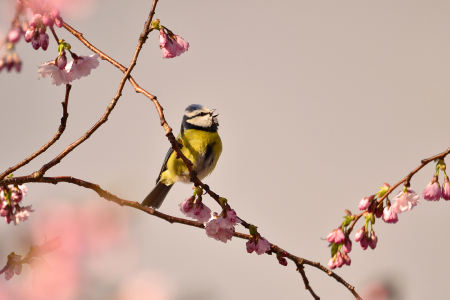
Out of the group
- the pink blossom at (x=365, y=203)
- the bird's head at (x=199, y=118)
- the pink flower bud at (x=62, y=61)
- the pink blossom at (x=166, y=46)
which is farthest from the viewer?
the bird's head at (x=199, y=118)

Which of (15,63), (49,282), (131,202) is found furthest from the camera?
(131,202)

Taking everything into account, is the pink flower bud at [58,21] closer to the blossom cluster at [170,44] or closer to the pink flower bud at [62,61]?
the pink flower bud at [62,61]

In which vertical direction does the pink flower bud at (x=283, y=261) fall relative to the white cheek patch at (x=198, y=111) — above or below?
below

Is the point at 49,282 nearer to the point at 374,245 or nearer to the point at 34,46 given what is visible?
the point at 34,46

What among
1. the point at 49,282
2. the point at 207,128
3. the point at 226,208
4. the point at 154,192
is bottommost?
the point at 49,282

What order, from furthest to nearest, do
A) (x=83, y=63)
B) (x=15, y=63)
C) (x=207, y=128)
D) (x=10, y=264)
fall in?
(x=207, y=128), (x=83, y=63), (x=10, y=264), (x=15, y=63)

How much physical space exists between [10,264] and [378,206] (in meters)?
1.39

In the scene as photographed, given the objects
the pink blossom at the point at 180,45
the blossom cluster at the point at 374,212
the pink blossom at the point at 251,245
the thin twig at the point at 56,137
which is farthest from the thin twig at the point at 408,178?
the thin twig at the point at 56,137

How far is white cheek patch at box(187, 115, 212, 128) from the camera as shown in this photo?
3.16 meters

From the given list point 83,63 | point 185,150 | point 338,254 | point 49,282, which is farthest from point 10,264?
point 185,150

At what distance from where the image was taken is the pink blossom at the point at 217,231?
1688 millimetres

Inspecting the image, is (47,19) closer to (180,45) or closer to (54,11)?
(54,11)

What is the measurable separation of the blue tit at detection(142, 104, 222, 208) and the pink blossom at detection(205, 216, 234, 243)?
117 cm

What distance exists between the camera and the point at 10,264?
4.50ft
